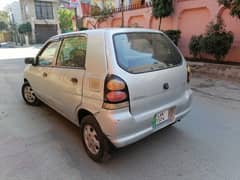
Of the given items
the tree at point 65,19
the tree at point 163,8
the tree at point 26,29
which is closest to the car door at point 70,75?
the tree at point 163,8

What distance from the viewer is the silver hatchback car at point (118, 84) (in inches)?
86.7

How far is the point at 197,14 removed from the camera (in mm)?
8523

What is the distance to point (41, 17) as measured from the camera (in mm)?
35031

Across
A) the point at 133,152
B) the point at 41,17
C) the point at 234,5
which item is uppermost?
the point at 41,17

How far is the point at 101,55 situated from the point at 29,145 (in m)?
1.81

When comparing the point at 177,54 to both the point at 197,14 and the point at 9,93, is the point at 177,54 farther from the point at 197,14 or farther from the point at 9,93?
the point at 197,14

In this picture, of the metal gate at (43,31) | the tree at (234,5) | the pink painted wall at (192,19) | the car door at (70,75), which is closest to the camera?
the car door at (70,75)

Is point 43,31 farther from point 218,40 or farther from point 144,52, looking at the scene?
point 144,52

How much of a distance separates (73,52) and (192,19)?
7.54 metres

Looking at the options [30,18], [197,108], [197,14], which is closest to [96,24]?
[197,14]

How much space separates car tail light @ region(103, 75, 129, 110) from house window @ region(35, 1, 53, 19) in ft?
123

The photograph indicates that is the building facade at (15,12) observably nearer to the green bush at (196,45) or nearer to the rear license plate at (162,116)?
the green bush at (196,45)

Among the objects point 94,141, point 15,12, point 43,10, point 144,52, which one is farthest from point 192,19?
point 15,12

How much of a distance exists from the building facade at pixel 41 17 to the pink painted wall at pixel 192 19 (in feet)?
91.4
